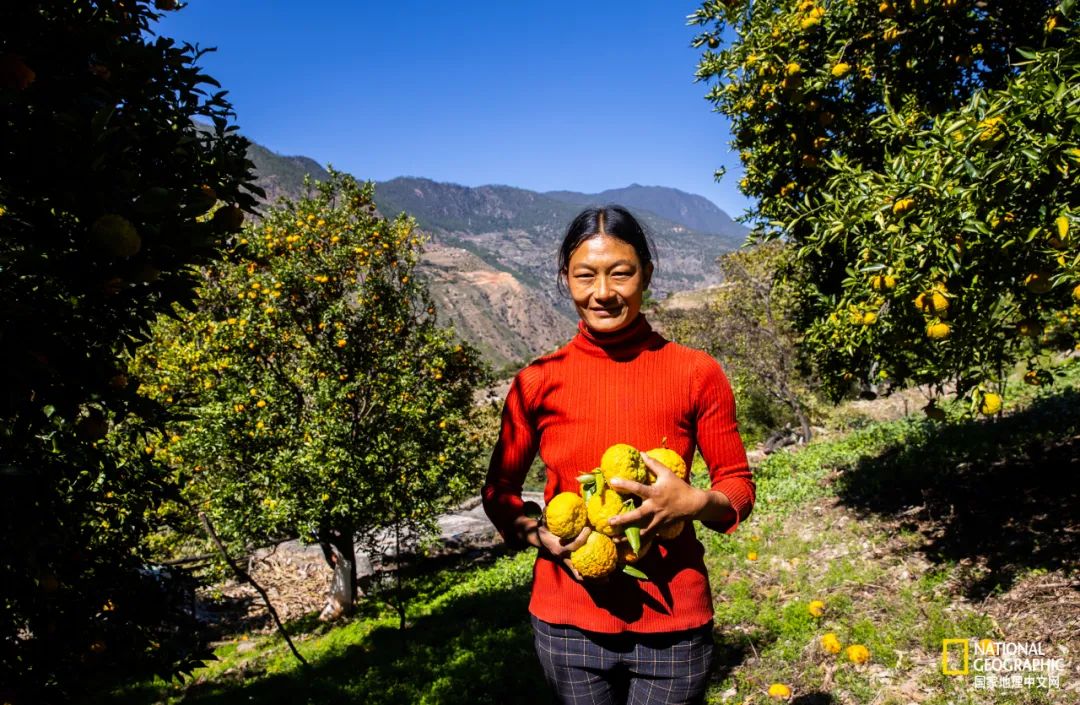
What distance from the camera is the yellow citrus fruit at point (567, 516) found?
1598 mm

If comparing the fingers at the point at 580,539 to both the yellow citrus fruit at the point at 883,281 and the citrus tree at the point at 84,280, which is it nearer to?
the citrus tree at the point at 84,280

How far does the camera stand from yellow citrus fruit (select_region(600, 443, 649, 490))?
155cm

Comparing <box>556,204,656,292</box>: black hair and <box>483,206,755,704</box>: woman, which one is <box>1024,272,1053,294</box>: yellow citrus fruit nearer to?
<box>483,206,755,704</box>: woman

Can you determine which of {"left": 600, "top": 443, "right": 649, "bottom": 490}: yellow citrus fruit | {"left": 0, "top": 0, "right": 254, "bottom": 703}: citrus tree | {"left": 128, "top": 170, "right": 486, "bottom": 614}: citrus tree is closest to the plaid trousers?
{"left": 600, "top": 443, "right": 649, "bottom": 490}: yellow citrus fruit

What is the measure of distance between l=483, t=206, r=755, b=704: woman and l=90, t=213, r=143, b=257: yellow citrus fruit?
1.23m

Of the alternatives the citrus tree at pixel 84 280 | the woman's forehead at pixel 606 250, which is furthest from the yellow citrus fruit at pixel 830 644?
the citrus tree at pixel 84 280

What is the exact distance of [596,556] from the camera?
1584 mm

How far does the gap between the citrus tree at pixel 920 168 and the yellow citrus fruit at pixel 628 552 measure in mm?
2069

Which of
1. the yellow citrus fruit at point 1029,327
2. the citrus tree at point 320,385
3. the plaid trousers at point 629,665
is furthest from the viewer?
the citrus tree at point 320,385

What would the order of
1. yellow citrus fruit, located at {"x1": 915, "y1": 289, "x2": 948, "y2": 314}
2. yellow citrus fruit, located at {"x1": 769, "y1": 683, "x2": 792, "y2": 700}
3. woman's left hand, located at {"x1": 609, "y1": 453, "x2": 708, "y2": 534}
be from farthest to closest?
1. yellow citrus fruit, located at {"x1": 769, "y1": 683, "x2": 792, "y2": 700}
2. yellow citrus fruit, located at {"x1": 915, "y1": 289, "x2": 948, "y2": 314}
3. woman's left hand, located at {"x1": 609, "y1": 453, "x2": 708, "y2": 534}

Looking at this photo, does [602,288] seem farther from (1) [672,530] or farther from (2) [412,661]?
(2) [412,661]

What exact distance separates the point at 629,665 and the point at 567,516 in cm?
63

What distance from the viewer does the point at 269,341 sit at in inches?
331

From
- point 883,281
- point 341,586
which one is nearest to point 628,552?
point 883,281
